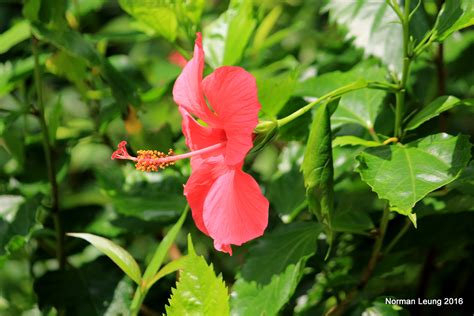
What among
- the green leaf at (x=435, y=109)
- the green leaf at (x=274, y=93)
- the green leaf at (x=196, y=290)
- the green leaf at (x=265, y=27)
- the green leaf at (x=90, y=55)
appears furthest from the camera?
the green leaf at (x=265, y=27)

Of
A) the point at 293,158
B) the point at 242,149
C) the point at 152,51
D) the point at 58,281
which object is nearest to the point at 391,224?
the point at 293,158

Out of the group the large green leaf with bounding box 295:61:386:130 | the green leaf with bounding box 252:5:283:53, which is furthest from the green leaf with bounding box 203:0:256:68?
the green leaf with bounding box 252:5:283:53

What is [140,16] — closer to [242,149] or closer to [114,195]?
[114,195]

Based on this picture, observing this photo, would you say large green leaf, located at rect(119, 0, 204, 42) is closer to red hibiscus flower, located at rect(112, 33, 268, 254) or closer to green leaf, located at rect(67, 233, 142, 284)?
red hibiscus flower, located at rect(112, 33, 268, 254)

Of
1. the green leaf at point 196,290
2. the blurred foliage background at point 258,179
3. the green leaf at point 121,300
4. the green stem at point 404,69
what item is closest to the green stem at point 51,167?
the blurred foliage background at point 258,179

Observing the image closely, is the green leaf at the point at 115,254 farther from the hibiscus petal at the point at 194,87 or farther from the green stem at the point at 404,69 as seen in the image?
the green stem at the point at 404,69

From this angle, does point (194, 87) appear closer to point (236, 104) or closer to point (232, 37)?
point (236, 104)

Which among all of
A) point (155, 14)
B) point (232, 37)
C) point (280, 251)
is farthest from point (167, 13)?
point (280, 251)
